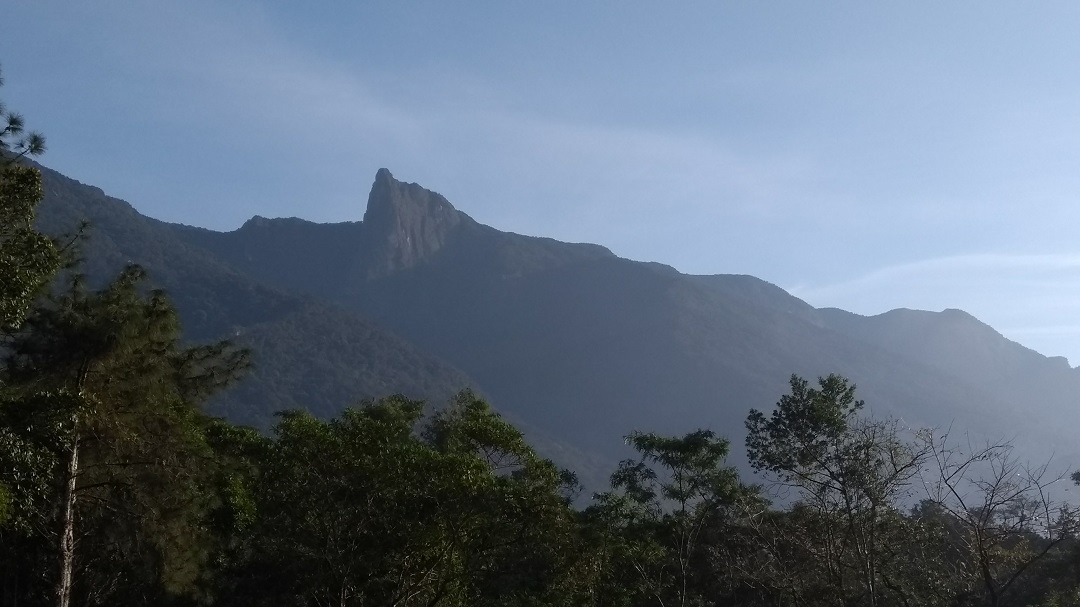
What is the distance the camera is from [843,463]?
1786 cm

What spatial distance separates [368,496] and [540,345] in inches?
6211

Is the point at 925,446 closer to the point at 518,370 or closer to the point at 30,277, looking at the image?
the point at 30,277

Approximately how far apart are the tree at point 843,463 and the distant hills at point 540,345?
78635 mm

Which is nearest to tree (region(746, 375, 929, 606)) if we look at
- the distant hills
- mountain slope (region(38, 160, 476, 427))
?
the distant hills

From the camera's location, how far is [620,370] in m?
157

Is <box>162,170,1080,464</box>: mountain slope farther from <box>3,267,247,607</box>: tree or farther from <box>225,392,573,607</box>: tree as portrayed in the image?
<box>3,267,247,607</box>: tree

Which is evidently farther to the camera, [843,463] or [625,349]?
[625,349]

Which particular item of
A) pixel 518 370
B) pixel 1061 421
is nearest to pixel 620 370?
pixel 518 370

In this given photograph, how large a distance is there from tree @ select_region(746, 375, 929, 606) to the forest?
0.05 meters

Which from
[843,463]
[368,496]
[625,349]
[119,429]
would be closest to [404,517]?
[368,496]

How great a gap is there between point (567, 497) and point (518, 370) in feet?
480

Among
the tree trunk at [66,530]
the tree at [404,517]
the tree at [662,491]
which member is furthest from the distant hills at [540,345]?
the tree trunk at [66,530]

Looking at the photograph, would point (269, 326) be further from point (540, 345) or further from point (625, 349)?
point (625, 349)

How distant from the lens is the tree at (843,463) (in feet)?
57.2
